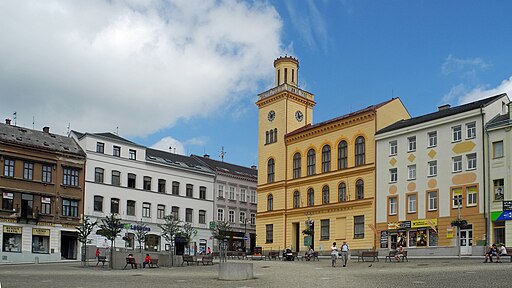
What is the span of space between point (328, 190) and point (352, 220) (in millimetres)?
4513

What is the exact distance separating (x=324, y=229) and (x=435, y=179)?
14201 mm

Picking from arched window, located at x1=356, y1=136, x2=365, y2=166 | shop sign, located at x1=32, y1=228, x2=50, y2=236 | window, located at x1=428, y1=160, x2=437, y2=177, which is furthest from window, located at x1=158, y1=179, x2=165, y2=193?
window, located at x1=428, y1=160, x2=437, y2=177

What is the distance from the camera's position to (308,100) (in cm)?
7438

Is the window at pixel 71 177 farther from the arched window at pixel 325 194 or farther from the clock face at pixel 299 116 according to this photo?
the arched window at pixel 325 194

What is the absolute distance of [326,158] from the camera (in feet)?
218

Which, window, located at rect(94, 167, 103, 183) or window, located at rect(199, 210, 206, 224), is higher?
window, located at rect(94, 167, 103, 183)

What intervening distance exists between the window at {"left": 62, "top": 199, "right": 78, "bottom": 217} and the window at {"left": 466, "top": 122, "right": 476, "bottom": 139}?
38162 mm

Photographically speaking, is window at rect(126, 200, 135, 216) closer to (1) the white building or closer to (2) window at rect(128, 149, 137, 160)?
(1) the white building

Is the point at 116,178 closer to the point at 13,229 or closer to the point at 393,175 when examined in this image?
the point at 13,229

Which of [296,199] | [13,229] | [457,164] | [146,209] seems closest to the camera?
[457,164]

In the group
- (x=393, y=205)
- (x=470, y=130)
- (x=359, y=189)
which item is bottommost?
(x=393, y=205)

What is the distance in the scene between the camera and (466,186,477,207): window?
51.5m

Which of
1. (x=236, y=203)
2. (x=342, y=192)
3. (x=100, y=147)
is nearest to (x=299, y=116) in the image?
(x=342, y=192)

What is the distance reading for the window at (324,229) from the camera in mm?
65188
